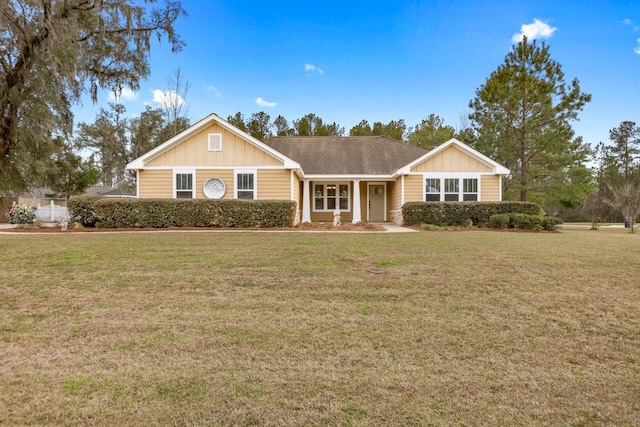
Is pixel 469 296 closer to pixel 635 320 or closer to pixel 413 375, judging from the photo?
pixel 635 320

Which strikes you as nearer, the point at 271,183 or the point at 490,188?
the point at 271,183

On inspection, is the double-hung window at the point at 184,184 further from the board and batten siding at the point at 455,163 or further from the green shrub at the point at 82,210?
the board and batten siding at the point at 455,163

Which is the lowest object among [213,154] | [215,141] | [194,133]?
[213,154]

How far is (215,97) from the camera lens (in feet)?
84.7

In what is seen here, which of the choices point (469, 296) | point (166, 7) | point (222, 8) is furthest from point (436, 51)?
point (469, 296)

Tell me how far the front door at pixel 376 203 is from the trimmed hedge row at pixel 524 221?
733 centimetres

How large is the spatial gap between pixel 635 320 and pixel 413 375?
2.69 metres

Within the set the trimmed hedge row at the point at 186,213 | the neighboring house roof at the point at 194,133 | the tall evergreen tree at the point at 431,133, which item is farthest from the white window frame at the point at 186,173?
the tall evergreen tree at the point at 431,133

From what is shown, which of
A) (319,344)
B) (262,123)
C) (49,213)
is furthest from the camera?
(262,123)

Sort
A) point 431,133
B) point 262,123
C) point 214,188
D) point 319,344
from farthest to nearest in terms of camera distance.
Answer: point 262,123 < point 431,133 < point 214,188 < point 319,344

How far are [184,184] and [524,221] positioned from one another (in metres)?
14.5

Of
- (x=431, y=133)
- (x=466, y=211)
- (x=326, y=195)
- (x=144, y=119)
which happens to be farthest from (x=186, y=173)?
(x=144, y=119)

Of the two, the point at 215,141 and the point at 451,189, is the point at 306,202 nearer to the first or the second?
the point at 215,141

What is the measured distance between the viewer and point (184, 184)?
15.1 m
